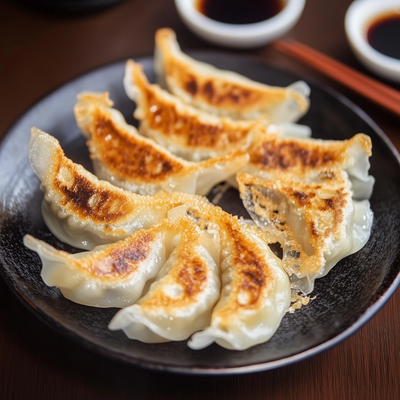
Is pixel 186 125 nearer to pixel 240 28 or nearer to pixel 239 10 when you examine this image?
pixel 240 28

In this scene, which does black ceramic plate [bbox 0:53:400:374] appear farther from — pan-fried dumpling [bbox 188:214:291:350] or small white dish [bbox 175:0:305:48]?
small white dish [bbox 175:0:305:48]

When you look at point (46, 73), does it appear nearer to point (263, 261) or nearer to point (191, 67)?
point (191, 67)

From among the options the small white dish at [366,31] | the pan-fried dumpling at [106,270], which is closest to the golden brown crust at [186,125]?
the pan-fried dumpling at [106,270]

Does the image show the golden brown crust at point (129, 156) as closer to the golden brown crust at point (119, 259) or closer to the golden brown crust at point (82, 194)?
the golden brown crust at point (82, 194)

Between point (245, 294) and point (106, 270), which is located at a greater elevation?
point (106, 270)

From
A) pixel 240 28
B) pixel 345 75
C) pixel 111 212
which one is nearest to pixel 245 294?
pixel 111 212

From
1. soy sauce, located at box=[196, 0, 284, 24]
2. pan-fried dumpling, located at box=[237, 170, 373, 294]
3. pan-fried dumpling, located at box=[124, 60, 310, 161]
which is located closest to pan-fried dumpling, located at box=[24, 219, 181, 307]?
pan-fried dumpling, located at box=[237, 170, 373, 294]
